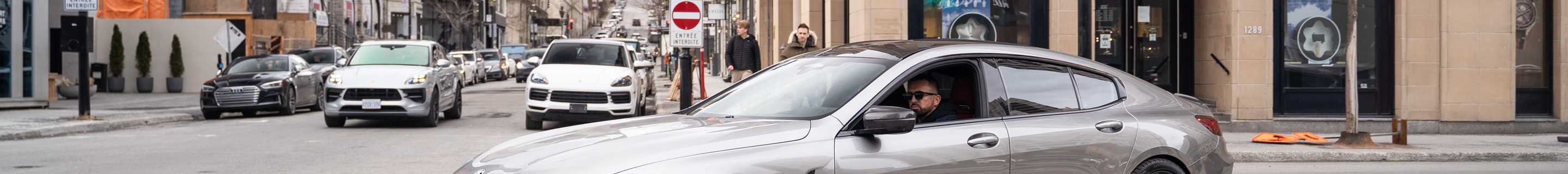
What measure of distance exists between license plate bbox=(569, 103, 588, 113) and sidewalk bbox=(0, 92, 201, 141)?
5456 mm

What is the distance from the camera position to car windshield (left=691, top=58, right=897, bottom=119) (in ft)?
14.6

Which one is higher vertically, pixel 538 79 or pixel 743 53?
pixel 743 53

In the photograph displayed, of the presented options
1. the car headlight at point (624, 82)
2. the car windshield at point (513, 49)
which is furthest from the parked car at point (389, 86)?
the car windshield at point (513, 49)

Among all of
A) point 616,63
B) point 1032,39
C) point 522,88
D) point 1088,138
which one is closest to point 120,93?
point 522,88

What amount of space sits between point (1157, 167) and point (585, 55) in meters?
10.5

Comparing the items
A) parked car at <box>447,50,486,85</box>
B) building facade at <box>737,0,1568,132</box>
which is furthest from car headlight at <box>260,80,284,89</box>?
parked car at <box>447,50,486,85</box>

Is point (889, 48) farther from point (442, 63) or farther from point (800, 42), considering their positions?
point (442, 63)

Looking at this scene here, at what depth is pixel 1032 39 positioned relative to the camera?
43.9ft

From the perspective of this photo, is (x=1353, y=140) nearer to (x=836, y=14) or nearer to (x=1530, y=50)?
(x=1530, y=50)

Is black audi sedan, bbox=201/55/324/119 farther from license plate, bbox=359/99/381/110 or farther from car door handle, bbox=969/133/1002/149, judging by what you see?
car door handle, bbox=969/133/1002/149

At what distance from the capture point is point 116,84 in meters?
26.1

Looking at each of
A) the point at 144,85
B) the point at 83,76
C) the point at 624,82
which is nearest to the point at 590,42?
the point at 624,82

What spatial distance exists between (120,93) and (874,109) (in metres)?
25.8

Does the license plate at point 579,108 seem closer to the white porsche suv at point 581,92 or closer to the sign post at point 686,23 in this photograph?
the white porsche suv at point 581,92
